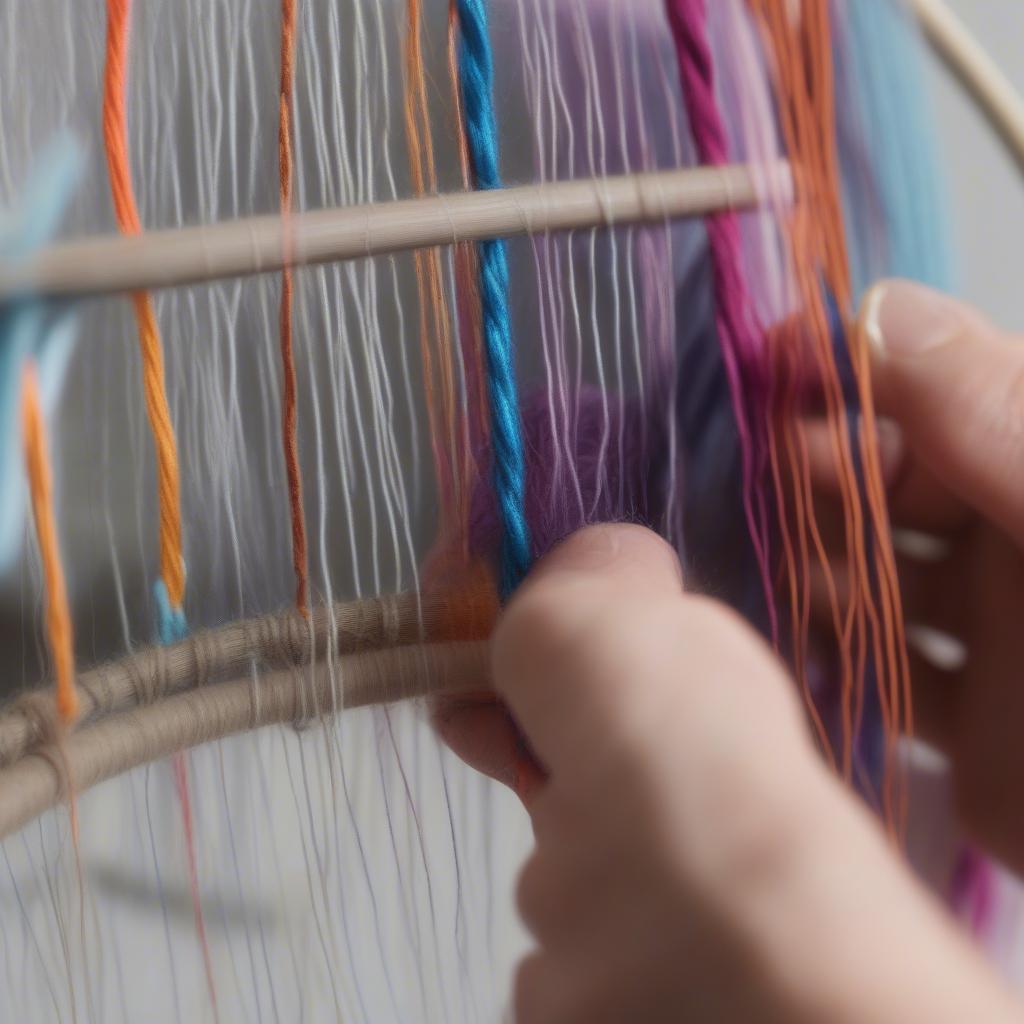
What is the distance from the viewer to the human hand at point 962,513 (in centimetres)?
38

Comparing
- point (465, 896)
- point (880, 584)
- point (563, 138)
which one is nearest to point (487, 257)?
point (563, 138)

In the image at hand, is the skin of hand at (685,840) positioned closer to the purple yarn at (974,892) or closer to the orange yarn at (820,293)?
the orange yarn at (820,293)

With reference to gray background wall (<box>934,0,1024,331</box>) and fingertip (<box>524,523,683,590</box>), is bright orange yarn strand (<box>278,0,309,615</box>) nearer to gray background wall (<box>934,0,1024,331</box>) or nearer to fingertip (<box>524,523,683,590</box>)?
fingertip (<box>524,523,683,590</box>)

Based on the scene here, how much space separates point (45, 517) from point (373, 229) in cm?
12

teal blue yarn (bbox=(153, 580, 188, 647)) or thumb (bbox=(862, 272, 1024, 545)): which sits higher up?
thumb (bbox=(862, 272, 1024, 545))

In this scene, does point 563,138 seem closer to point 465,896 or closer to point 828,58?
point 828,58

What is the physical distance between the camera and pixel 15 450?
0.27 m

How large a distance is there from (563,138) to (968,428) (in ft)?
0.58

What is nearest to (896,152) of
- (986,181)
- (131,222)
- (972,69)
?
(972,69)

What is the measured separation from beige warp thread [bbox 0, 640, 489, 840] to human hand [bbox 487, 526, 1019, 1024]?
104 mm

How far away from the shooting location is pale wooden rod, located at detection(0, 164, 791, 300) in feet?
0.93

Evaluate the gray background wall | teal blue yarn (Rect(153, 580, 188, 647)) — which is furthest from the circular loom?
the gray background wall

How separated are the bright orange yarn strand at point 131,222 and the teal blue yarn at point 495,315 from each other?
0.10 m

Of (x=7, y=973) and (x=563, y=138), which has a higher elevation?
(x=563, y=138)
